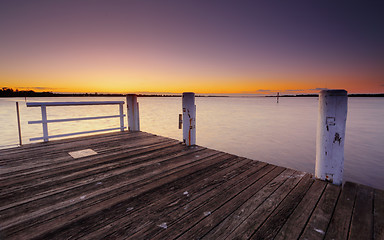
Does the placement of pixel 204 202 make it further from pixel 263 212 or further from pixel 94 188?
pixel 94 188

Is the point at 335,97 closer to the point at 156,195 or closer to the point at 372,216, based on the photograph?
the point at 372,216

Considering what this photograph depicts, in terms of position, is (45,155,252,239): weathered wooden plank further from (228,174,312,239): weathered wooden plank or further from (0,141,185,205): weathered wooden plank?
(0,141,185,205): weathered wooden plank

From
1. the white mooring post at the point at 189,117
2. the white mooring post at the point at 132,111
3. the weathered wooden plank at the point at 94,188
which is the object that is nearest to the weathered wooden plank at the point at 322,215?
the weathered wooden plank at the point at 94,188

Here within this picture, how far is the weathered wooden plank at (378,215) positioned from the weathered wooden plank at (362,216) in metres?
0.03

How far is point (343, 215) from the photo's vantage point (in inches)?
79.9

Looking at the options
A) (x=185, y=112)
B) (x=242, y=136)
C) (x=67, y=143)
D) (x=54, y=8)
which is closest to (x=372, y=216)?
(x=185, y=112)

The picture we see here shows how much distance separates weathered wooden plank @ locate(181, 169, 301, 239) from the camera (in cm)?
176

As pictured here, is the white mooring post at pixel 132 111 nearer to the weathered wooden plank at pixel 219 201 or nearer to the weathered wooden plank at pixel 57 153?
the weathered wooden plank at pixel 57 153

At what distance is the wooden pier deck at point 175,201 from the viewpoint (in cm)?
179

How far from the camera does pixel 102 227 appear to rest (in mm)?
1822

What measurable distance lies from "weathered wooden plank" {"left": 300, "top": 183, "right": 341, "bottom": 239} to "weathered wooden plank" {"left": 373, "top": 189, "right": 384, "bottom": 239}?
1.13 ft

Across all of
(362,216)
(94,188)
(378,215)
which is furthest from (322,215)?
(94,188)

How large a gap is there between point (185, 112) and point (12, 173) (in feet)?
10.9

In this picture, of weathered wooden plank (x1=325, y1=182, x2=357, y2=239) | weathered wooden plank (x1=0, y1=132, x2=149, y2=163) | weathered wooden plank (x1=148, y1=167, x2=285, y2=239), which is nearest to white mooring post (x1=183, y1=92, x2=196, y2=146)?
weathered wooden plank (x1=0, y1=132, x2=149, y2=163)
